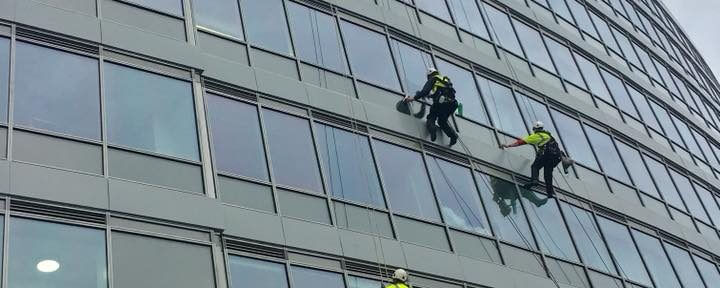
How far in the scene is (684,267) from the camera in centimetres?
2277

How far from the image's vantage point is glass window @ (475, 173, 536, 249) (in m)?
18.1

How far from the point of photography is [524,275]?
17500 mm

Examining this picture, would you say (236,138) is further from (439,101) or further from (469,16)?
(469,16)

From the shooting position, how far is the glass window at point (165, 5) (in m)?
15.3

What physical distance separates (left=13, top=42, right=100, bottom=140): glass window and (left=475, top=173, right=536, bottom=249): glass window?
8448 mm

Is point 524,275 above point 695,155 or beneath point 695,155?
beneath

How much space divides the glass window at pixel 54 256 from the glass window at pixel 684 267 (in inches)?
610

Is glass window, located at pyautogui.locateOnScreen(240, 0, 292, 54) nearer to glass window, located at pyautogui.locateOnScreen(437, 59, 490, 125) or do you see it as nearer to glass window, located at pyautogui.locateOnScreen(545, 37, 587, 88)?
glass window, located at pyautogui.locateOnScreen(437, 59, 490, 125)

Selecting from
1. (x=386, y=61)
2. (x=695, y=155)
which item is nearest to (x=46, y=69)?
(x=386, y=61)

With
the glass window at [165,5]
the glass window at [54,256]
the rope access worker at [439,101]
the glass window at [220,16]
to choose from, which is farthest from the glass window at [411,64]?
the glass window at [54,256]

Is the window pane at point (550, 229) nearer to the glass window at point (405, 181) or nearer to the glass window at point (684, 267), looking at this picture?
the glass window at point (405, 181)

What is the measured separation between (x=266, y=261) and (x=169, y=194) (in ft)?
5.82

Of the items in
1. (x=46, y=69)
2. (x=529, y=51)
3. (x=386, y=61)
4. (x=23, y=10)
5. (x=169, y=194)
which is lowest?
(x=169, y=194)

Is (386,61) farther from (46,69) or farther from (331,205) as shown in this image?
(46,69)
